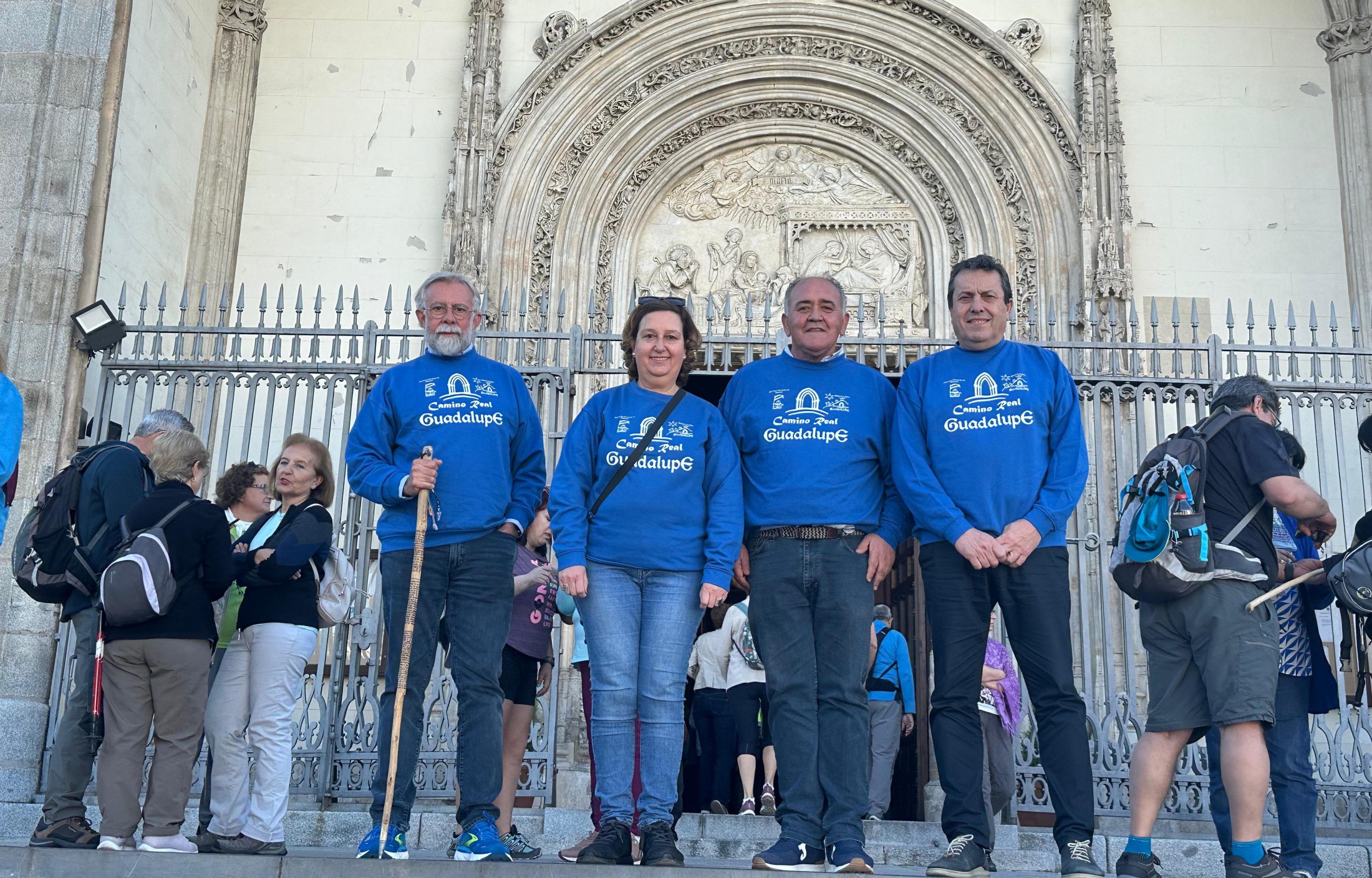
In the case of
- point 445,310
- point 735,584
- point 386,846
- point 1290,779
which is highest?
point 445,310

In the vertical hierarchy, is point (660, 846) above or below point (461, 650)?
below

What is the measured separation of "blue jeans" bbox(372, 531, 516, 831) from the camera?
14.7 feet

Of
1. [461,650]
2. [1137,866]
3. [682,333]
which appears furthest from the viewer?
[682,333]

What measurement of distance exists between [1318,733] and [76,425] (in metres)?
8.12

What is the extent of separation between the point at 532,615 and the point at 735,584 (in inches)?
51.5

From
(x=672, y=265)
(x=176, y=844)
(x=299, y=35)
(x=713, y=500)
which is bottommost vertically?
(x=176, y=844)

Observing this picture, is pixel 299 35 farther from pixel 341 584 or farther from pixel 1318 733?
pixel 1318 733

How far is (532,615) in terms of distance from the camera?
233 inches

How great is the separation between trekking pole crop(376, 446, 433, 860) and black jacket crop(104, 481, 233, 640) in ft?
2.53

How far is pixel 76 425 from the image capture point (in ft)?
A: 26.5

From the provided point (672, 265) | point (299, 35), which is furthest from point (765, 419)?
point (299, 35)

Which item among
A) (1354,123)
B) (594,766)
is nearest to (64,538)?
(594,766)

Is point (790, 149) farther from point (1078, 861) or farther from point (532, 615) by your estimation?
point (1078, 861)

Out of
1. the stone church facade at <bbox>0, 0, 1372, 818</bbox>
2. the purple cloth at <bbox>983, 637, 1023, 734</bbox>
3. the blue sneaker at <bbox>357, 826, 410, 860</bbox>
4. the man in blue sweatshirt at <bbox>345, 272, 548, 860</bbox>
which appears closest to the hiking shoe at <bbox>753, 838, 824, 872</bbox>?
the man in blue sweatshirt at <bbox>345, 272, 548, 860</bbox>
